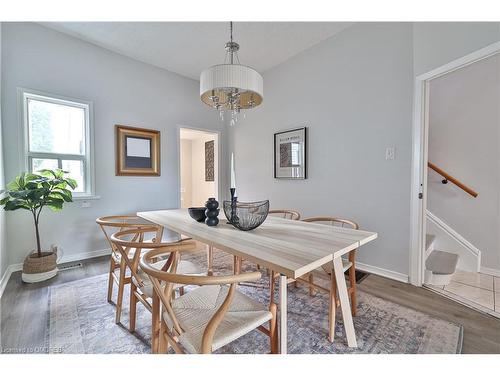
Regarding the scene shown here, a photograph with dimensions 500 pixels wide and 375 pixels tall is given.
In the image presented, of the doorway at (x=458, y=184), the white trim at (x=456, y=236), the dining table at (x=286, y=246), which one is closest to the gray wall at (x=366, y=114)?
the doorway at (x=458, y=184)

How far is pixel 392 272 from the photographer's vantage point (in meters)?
2.25

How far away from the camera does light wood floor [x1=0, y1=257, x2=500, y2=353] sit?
137 centimetres

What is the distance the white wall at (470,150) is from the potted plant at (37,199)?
170 inches

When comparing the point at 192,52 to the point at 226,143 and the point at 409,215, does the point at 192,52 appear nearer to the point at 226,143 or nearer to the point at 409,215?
the point at 226,143

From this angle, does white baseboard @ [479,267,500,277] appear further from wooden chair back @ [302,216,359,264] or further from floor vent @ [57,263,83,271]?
floor vent @ [57,263,83,271]

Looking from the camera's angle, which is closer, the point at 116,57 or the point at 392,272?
the point at 392,272

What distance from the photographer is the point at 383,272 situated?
231cm

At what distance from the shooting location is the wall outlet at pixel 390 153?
221 centimetres

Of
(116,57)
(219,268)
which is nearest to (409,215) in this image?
(219,268)

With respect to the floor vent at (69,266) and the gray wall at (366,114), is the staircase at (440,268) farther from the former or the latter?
the floor vent at (69,266)

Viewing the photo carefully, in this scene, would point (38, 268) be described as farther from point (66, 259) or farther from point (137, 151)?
point (137, 151)

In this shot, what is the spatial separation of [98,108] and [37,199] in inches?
54.2

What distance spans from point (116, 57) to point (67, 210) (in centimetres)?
211

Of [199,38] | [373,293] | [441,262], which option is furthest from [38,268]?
[441,262]
